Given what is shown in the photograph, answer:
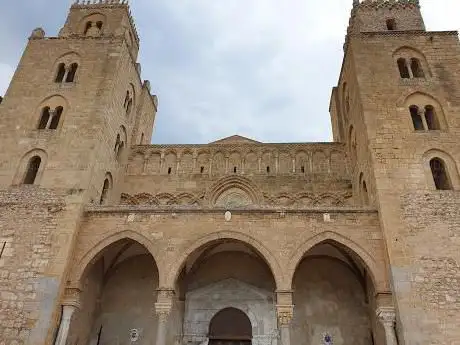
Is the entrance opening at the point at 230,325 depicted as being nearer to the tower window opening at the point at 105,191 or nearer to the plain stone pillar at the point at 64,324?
the plain stone pillar at the point at 64,324

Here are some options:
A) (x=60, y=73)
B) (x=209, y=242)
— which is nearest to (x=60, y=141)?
(x=60, y=73)

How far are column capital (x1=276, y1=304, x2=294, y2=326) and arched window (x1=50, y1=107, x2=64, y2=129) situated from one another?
10.7m

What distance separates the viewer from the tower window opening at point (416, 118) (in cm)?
1456

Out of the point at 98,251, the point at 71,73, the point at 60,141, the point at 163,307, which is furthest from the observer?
the point at 71,73

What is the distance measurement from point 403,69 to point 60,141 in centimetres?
1353

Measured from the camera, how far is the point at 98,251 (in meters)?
12.3

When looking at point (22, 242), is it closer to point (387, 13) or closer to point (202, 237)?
point (202, 237)

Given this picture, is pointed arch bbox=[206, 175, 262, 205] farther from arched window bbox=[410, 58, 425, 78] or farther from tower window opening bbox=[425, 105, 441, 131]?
arched window bbox=[410, 58, 425, 78]

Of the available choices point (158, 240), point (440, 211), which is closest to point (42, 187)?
point (158, 240)

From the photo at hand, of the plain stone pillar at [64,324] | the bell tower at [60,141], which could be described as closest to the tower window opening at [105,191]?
the bell tower at [60,141]

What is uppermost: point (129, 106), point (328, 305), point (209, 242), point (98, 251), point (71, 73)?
point (129, 106)

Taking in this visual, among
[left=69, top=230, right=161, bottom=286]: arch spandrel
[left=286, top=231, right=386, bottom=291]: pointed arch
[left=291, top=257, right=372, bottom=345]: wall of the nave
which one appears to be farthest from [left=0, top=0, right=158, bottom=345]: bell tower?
[left=291, top=257, right=372, bottom=345]: wall of the nave

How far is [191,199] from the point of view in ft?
56.2

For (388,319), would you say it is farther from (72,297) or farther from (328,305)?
(72,297)
